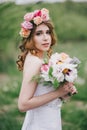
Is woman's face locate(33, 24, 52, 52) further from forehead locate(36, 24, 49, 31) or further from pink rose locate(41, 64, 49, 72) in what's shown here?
pink rose locate(41, 64, 49, 72)

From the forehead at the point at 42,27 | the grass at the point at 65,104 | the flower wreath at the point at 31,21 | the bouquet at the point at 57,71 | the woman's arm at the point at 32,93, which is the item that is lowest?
the grass at the point at 65,104

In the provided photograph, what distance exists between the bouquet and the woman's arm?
47 mm

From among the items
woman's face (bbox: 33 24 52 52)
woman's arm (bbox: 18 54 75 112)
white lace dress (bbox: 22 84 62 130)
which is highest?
woman's face (bbox: 33 24 52 52)

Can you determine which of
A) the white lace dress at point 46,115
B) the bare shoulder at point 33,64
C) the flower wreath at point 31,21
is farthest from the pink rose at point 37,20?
the white lace dress at point 46,115

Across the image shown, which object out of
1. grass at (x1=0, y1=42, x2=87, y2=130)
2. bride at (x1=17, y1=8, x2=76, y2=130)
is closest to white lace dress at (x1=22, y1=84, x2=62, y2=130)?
bride at (x1=17, y1=8, x2=76, y2=130)

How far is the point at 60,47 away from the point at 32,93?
1.02 m

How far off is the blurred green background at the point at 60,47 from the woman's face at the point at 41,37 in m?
0.71

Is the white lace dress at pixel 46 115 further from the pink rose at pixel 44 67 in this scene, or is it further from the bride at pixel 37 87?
the pink rose at pixel 44 67

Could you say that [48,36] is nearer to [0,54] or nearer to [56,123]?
[56,123]

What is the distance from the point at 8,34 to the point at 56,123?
4.35ft

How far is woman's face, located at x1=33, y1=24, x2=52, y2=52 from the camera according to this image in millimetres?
2842

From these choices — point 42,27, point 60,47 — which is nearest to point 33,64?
point 42,27

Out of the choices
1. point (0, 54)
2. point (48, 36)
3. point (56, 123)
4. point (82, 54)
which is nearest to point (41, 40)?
point (48, 36)

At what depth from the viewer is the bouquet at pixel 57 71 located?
260 cm
